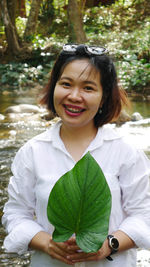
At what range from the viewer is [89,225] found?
3.57 feet

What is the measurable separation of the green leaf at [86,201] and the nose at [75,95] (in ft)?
1.10

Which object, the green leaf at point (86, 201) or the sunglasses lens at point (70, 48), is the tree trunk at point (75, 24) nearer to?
the sunglasses lens at point (70, 48)

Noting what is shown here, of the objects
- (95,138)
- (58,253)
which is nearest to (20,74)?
(95,138)

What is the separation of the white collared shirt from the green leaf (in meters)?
0.23

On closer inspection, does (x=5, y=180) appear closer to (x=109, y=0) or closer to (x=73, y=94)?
(x=73, y=94)

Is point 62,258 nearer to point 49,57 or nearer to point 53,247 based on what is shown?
point 53,247

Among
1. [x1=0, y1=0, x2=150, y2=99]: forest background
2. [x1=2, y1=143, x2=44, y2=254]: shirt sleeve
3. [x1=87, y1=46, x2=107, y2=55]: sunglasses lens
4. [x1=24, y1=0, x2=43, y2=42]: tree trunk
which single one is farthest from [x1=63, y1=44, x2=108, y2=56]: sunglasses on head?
[x1=24, y1=0, x2=43, y2=42]: tree trunk

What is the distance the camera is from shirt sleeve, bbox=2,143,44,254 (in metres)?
1.32

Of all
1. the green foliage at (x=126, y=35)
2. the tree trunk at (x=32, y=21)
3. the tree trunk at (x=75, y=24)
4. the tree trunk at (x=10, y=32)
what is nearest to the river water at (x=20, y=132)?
the green foliage at (x=126, y=35)

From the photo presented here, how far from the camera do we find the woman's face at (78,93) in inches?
53.4

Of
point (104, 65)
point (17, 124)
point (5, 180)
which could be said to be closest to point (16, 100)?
point (17, 124)

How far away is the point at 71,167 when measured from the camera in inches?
52.7

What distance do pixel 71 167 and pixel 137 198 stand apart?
0.27 meters

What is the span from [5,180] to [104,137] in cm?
268
